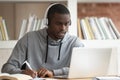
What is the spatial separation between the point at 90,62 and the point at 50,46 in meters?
0.57

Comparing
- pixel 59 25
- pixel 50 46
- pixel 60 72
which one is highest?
pixel 59 25

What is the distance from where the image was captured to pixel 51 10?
221 centimetres

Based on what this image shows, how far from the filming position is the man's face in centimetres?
213

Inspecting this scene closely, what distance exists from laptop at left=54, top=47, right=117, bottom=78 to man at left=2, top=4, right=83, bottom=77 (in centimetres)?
36

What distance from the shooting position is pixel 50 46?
225 centimetres

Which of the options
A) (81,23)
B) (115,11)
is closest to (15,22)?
(81,23)

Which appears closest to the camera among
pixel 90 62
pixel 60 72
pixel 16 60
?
pixel 90 62

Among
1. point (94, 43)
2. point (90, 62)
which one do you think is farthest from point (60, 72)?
point (94, 43)

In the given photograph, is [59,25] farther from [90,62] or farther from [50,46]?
[90,62]

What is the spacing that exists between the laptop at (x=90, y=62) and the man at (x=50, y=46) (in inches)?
14.4

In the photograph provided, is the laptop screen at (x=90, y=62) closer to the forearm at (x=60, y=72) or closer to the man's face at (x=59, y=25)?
the forearm at (x=60, y=72)

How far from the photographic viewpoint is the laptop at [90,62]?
1.73 meters

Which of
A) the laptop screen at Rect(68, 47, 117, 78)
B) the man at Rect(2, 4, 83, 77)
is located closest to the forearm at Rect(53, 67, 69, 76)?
the man at Rect(2, 4, 83, 77)

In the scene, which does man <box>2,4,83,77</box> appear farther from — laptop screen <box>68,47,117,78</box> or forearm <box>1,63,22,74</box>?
laptop screen <box>68,47,117,78</box>
